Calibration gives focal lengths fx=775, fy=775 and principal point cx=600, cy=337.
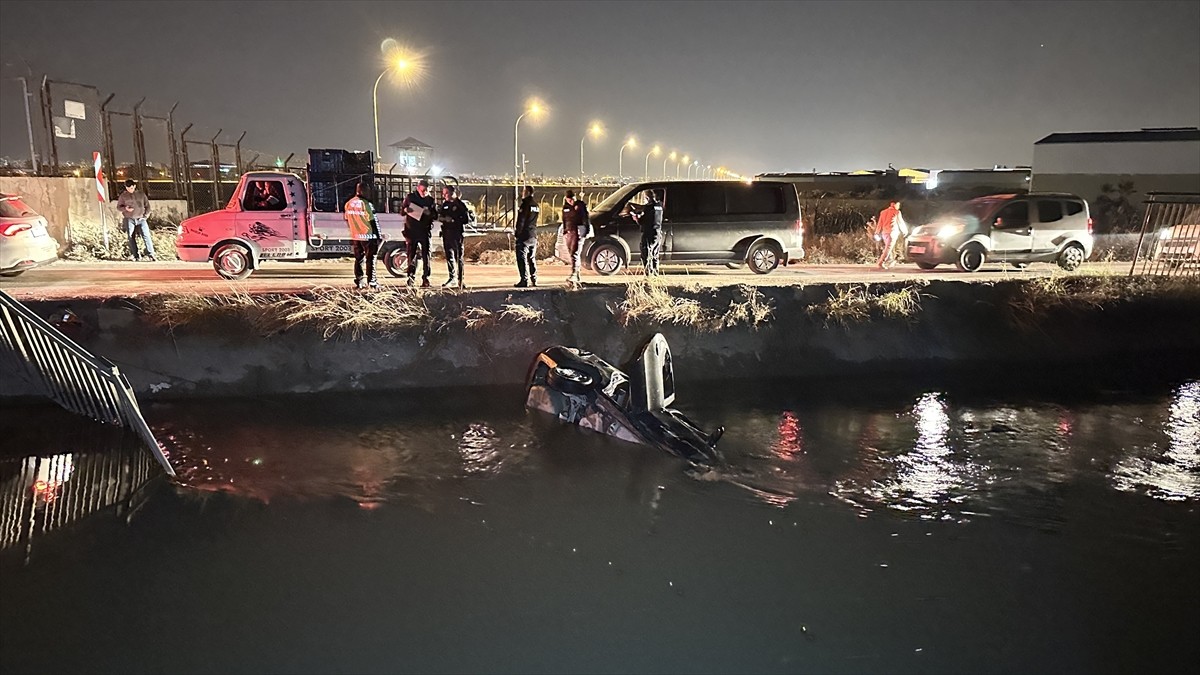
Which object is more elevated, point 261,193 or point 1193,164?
point 1193,164

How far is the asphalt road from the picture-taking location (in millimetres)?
12234

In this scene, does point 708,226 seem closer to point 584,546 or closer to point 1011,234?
point 1011,234

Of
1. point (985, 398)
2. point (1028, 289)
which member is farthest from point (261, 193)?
point (1028, 289)

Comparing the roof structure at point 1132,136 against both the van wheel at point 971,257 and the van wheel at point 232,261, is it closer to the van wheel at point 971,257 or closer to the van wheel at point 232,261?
the van wheel at point 971,257

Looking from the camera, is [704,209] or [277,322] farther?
[704,209]

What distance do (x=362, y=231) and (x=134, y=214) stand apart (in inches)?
276

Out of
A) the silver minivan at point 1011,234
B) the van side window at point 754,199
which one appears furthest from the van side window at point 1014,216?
the van side window at point 754,199

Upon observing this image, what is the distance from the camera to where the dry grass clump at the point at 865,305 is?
42.3 ft

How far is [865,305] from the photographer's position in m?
13.0

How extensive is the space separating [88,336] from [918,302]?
42.1ft

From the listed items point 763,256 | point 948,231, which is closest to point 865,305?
point 763,256

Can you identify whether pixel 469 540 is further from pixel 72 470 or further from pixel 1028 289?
pixel 1028 289

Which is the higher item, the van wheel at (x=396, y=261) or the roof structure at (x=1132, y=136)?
the roof structure at (x=1132, y=136)

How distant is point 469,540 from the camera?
694 cm
